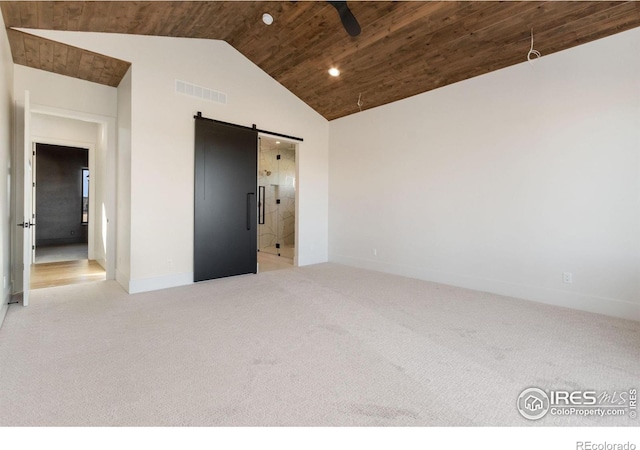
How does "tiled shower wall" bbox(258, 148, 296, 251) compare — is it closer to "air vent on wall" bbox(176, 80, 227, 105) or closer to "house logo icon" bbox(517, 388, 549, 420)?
"air vent on wall" bbox(176, 80, 227, 105)

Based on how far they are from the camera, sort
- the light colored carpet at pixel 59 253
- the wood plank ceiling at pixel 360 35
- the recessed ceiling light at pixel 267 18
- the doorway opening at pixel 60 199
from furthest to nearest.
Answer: the doorway opening at pixel 60 199, the light colored carpet at pixel 59 253, the recessed ceiling light at pixel 267 18, the wood plank ceiling at pixel 360 35

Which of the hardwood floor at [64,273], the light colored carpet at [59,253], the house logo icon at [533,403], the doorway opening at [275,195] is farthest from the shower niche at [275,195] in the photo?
the house logo icon at [533,403]

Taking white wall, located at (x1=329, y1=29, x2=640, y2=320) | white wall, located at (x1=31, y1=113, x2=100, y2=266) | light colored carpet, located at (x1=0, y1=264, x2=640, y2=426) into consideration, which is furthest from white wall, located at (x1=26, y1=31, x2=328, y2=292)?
white wall, located at (x1=329, y1=29, x2=640, y2=320)

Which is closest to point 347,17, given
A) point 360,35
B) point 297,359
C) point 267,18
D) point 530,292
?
point 360,35

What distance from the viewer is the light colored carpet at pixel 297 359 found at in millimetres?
1617

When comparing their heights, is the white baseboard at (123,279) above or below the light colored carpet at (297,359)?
above

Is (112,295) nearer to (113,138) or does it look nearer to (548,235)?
(113,138)

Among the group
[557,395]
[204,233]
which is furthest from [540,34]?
[204,233]

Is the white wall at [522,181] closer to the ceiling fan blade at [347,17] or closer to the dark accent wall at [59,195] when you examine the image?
the ceiling fan blade at [347,17]

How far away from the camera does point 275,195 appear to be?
822 centimetres

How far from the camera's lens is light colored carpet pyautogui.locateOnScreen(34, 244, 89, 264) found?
20.1 ft

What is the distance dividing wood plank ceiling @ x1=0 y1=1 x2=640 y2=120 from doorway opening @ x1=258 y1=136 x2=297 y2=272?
10.5 feet

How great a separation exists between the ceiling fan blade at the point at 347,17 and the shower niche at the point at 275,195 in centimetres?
540

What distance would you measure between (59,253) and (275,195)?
5.14m
